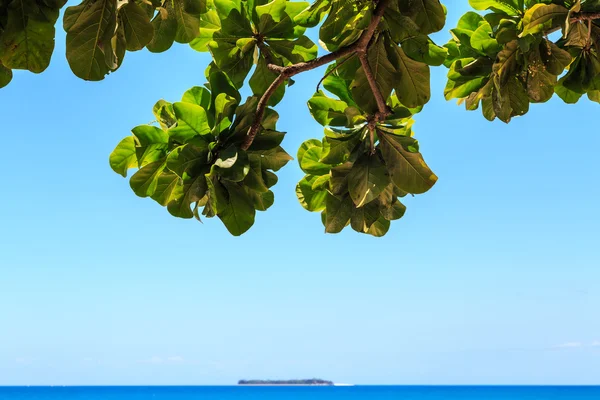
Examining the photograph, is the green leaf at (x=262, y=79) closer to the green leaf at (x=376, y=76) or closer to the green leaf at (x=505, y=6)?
the green leaf at (x=376, y=76)

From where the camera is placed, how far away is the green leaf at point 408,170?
222cm

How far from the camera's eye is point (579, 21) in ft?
7.34

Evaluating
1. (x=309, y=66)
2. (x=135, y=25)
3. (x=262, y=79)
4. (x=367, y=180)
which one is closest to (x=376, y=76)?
(x=309, y=66)

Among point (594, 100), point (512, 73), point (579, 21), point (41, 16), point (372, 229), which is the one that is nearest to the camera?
point (41, 16)

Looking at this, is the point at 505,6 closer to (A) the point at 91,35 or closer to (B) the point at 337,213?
(B) the point at 337,213

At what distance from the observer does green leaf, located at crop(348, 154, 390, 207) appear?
A: 2234 mm

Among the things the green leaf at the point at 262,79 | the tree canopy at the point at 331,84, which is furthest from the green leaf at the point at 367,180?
the green leaf at the point at 262,79

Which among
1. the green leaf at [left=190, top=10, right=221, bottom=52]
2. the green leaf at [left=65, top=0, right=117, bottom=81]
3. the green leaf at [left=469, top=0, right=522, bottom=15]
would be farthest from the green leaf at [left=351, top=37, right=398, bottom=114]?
the green leaf at [left=65, top=0, right=117, bottom=81]

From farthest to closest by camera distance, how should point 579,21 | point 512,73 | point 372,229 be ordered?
point 372,229
point 512,73
point 579,21

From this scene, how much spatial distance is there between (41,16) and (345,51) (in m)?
0.91

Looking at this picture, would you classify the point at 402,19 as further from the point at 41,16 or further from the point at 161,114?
the point at 41,16

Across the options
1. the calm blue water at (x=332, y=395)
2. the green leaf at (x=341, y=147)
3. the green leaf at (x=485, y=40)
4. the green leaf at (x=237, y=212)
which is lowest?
the green leaf at (x=237, y=212)

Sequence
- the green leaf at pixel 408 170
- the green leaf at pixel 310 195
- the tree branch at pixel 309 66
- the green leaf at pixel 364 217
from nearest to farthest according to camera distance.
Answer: the tree branch at pixel 309 66 < the green leaf at pixel 408 170 < the green leaf at pixel 364 217 < the green leaf at pixel 310 195

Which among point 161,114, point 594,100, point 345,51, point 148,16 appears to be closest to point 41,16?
point 148,16
